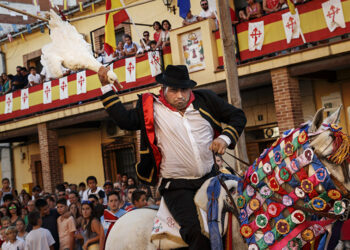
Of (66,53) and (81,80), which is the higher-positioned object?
(81,80)

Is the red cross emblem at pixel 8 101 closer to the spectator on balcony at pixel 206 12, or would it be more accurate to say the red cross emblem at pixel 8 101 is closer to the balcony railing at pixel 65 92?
the balcony railing at pixel 65 92

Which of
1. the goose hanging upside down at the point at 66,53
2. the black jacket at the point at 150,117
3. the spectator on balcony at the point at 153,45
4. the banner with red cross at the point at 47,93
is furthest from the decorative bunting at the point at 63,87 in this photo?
the black jacket at the point at 150,117

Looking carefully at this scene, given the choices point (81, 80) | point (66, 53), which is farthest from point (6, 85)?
point (66, 53)

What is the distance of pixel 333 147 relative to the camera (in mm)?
3572

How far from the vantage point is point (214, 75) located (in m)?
14.0

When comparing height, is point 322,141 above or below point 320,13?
below

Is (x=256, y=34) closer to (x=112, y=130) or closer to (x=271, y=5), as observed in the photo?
(x=271, y=5)

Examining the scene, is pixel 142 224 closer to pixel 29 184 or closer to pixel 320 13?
pixel 320 13

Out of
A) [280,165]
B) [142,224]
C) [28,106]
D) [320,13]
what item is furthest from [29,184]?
[280,165]

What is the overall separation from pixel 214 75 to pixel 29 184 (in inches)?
457

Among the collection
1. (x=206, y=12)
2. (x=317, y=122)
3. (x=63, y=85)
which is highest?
(x=206, y=12)

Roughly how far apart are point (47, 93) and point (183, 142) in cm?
1490

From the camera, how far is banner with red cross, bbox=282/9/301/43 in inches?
476

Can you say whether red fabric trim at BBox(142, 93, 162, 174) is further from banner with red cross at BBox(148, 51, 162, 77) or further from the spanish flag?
banner with red cross at BBox(148, 51, 162, 77)
